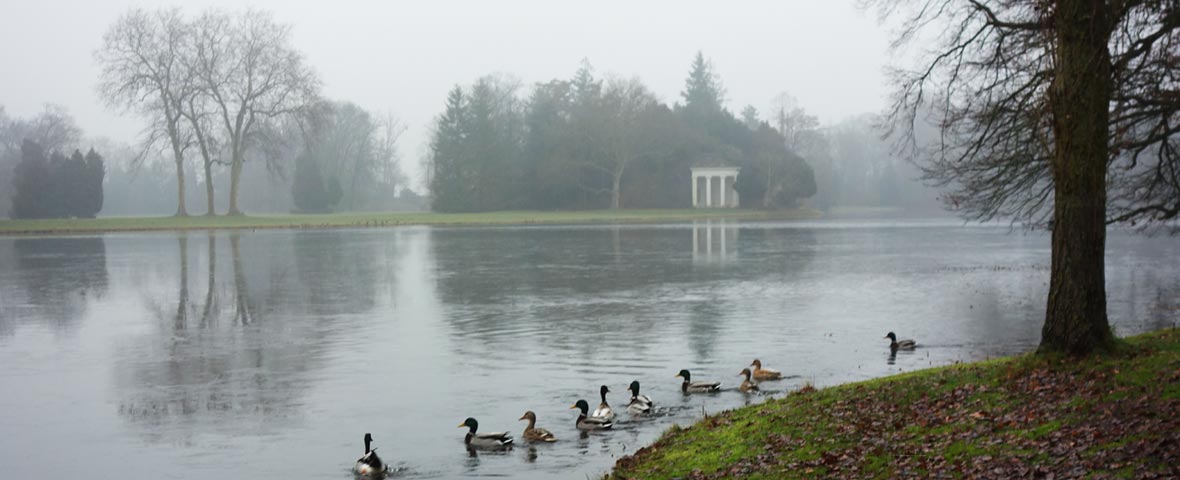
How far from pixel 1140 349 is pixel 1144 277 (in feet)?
68.9

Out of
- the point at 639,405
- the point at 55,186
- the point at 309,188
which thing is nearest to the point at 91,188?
the point at 55,186

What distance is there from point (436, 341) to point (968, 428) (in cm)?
1323

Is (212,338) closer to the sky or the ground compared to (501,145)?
closer to the ground

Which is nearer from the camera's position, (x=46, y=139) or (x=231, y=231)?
(x=231, y=231)

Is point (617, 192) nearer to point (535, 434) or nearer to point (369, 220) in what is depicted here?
point (369, 220)

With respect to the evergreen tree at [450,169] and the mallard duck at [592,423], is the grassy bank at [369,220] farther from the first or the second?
the mallard duck at [592,423]

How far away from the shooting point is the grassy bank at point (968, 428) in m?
8.63

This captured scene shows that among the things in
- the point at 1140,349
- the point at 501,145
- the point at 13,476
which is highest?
the point at 501,145

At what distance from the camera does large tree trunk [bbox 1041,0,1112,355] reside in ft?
38.4

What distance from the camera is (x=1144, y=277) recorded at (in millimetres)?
30531

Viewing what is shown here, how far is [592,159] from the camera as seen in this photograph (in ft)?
337

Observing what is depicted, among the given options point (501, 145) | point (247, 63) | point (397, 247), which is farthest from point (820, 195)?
point (397, 247)

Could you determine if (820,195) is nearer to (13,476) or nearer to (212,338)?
(212,338)

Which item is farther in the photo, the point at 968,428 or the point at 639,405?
the point at 639,405
